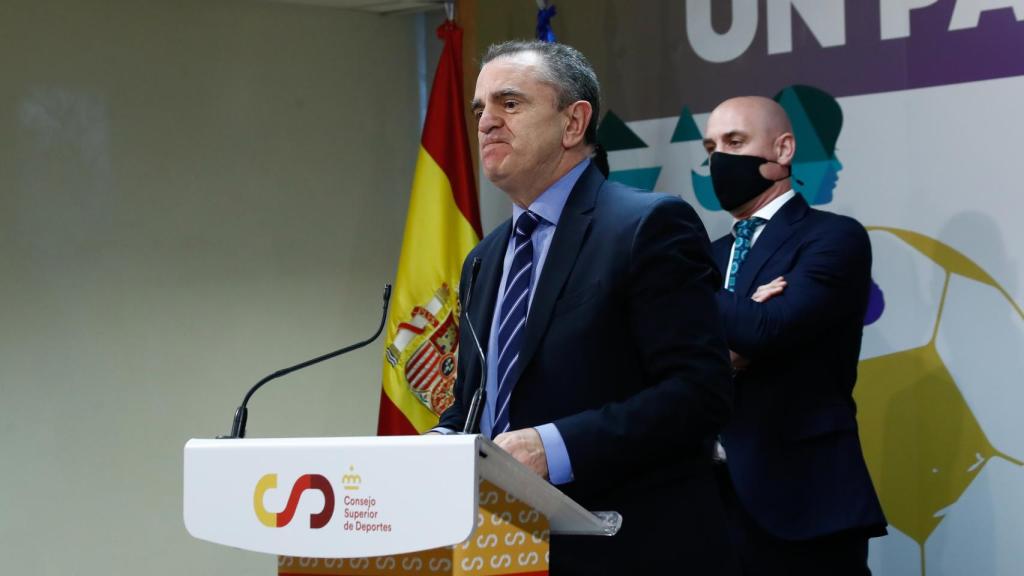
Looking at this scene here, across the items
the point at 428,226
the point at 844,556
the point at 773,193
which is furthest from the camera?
the point at 428,226

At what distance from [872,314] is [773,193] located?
639 mm

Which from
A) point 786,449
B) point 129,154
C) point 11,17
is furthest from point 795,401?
point 11,17

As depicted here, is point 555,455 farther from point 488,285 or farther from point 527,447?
point 488,285

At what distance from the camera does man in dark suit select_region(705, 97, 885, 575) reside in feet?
10.3

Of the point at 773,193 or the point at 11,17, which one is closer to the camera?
the point at 773,193

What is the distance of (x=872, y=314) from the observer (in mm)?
3906

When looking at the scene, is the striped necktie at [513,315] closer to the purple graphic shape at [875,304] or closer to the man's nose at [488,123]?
the man's nose at [488,123]

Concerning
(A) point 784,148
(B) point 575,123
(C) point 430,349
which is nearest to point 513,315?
(B) point 575,123

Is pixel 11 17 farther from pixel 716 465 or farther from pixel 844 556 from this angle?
pixel 844 556

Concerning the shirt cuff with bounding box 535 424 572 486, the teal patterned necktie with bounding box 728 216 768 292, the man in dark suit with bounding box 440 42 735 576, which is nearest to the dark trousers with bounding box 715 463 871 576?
the teal patterned necktie with bounding box 728 216 768 292

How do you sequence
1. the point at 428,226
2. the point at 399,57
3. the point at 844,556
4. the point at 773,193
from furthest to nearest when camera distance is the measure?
the point at 399,57 < the point at 428,226 < the point at 773,193 < the point at 844,556

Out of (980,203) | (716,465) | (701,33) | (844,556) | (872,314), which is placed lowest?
(844,556)

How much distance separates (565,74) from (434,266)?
256 centimetres

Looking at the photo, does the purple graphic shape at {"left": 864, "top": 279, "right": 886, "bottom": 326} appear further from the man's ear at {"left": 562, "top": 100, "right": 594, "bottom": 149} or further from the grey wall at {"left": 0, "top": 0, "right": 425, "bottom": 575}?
the grey wall at {"left": 0, "top": 0, "right": 425, "bottom": 575}
